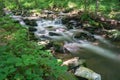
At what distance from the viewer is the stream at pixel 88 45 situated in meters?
11.0

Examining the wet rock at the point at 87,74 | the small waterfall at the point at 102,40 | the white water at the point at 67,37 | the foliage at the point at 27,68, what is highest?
the foliage at the point at 27,68

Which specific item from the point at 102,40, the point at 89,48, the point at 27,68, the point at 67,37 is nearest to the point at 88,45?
the point at 89,48

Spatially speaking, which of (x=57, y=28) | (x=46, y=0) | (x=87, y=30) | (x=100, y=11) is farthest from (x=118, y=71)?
(x=46, y=0)

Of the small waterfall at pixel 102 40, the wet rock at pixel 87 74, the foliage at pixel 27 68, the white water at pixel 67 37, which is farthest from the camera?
the small waterfall at pixel 102 40

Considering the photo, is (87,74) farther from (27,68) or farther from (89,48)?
(89,48)

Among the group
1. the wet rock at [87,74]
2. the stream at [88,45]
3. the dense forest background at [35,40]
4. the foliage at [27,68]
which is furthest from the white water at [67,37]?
the foliage at [27,68]

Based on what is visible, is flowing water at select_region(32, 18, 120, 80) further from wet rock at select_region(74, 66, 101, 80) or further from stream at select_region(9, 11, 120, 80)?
wet rock at select_region(74, 66, 101, 80)

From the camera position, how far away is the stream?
10998 millimetres

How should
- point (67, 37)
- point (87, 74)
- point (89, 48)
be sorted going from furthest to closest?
point (67, 37) → point (89, 48) → point (87, 74)

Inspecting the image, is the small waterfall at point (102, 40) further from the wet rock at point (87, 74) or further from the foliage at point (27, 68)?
the foliage at point (27, 68)

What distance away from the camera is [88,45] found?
48.8 feet

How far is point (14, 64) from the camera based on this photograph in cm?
520

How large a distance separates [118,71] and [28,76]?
264 inches

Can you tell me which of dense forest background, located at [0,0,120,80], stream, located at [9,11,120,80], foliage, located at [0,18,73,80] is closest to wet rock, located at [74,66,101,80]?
dense forest background, located at [0,0,120,80]
